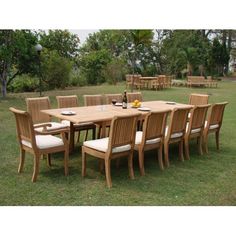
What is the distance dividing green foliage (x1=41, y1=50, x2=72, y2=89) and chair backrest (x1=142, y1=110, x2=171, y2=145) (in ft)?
35.3

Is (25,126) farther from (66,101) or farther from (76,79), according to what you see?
(76,79)

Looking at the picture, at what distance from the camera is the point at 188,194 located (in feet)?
12.0

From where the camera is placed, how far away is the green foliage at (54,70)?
46.5 ft

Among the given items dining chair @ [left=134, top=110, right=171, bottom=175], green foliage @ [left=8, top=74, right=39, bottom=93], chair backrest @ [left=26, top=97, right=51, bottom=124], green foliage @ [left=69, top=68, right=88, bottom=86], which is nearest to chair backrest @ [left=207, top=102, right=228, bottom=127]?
dining chair @ [left=134, top=110, right=171, bottom=175]

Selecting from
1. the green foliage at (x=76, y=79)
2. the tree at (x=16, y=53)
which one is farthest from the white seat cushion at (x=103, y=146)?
the green foliage at (x=76, y=79)

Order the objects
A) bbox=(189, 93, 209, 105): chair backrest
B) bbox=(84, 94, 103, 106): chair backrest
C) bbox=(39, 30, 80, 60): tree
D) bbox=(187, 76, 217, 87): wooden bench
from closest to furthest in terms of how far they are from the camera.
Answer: bbox=(84, 94, 103, 106): chair backrest → bbox=(189, 93, 209, 105): chair backrest → bbox=(187, 76, 217, 87): wooden bench → bbox=(39, 30, 80, 60): tree

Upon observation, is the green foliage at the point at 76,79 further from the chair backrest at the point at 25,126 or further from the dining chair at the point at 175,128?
the chair backrest at the point at 25,126

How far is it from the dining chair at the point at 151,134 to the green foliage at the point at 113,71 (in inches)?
510

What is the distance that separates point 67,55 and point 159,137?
49.0ft

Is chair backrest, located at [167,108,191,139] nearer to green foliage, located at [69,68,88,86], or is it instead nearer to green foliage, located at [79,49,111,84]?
green foliage, located at [69,68,88,86]

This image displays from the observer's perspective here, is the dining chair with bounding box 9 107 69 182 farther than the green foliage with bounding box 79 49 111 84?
No

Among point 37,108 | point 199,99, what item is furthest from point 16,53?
point 199,99

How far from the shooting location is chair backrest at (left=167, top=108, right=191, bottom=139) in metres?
4.49
